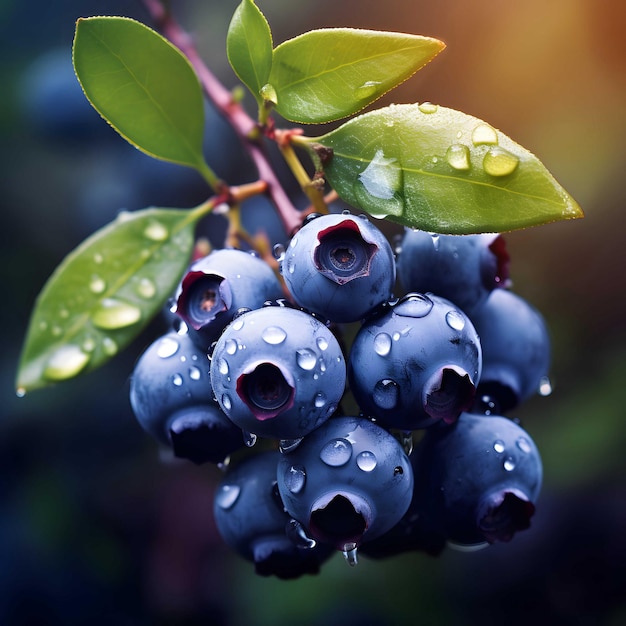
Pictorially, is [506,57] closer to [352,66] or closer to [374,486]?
[352,66]

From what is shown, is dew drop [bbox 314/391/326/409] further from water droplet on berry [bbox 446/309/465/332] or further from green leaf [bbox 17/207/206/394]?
green leaf [bbox 17/207/206/394]

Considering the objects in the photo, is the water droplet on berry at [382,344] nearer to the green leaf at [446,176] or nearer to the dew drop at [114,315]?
the green leaf at [446,176]

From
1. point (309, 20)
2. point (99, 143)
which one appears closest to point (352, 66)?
point (309, 20)

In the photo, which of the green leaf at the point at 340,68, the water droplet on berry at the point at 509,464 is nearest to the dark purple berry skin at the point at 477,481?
the water droplet on berry at the point at 509,464

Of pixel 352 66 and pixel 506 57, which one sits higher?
pixel 352 66

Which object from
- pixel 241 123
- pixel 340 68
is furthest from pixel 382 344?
pixel 241 123

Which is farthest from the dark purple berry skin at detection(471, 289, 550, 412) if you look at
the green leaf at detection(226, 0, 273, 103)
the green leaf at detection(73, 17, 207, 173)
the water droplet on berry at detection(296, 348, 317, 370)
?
the green leaf at detection(73, 17, 207, 173)
